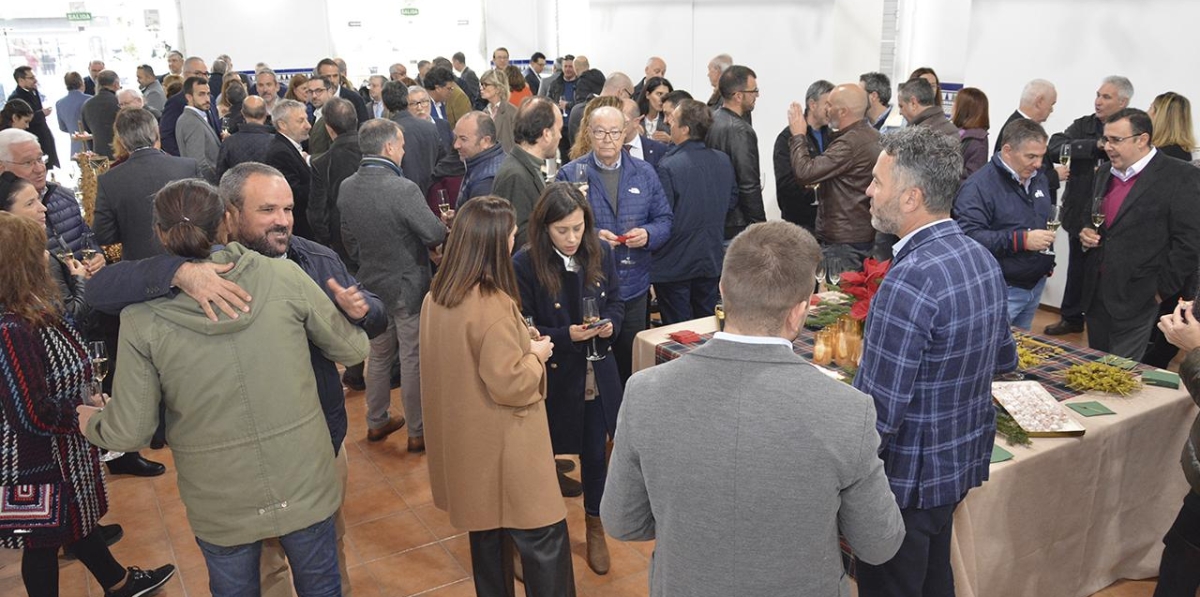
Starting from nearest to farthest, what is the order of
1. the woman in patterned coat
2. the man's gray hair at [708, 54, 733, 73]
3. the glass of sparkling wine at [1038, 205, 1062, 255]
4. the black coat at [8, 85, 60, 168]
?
the woman in patterned coat → the glass of sparkling wine at [1038, 205, 1062, 255] → the man's gray hair at [708, 54, 733, 73] → the black coat at [8, 85, 60, 168]

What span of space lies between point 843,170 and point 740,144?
61cm

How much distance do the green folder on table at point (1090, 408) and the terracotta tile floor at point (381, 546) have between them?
76 cm

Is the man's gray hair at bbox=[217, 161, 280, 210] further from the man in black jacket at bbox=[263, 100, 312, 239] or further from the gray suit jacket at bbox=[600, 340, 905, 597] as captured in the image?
the man in black jacket at bbox=[263, 100, 312, 239]

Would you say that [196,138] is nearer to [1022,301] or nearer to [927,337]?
[1022,301]

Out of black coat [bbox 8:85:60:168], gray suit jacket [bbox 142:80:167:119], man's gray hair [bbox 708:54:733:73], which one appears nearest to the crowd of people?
man's gray hair [bbox 708:54:733:73]

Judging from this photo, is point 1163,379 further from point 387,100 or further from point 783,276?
point 387,100

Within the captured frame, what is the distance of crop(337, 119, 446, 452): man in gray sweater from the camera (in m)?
4.04

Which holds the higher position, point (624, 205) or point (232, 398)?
point (624, 205)

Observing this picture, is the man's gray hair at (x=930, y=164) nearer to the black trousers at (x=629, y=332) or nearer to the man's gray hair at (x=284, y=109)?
the black trousers at (x=629, y=332)

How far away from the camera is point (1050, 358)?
10.7 ft

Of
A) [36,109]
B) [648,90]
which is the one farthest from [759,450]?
[36,109]

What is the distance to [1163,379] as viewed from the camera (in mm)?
3072

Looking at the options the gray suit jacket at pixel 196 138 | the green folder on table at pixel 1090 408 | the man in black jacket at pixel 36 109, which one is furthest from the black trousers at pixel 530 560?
the man in black jacket at pixel 36 109

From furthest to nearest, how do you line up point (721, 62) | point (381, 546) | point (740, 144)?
point (721, 62), point (740, 144), point (381, 546)
